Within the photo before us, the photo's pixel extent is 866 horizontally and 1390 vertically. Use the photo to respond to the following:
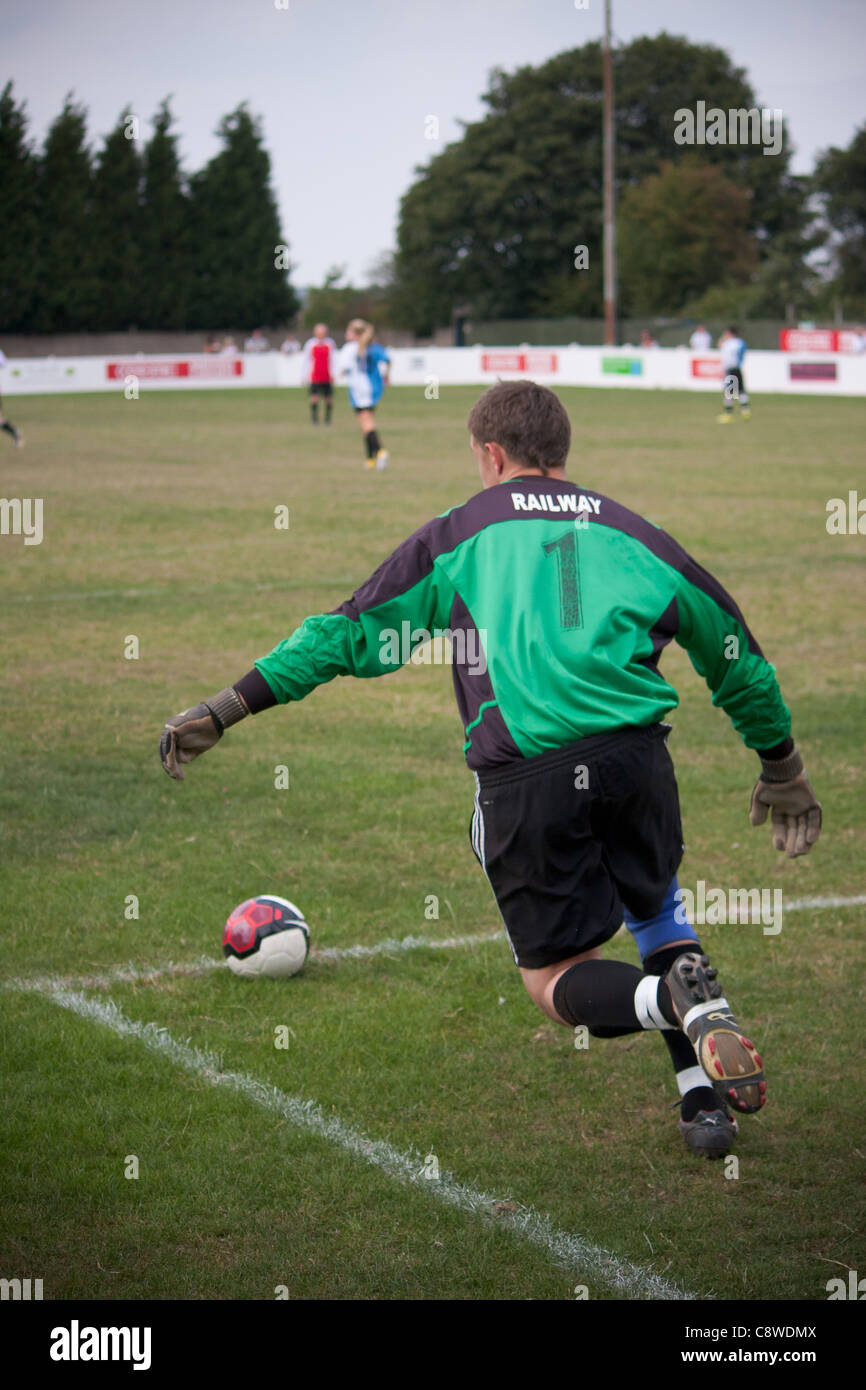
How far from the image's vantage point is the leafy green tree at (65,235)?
205 ft

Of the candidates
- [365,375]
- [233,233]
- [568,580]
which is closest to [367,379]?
[365,375]

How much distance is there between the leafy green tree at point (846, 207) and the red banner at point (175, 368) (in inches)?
1128

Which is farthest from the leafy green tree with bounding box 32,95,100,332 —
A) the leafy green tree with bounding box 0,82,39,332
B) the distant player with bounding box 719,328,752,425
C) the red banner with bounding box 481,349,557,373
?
the distant player with bounding box 719,328,752,425

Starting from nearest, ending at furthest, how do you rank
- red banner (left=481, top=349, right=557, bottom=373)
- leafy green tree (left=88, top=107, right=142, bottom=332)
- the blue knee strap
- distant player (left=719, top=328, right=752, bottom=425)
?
the blue knee strap → distant player (left=719, top=328, right=752, bottom=425) → red banner (left=481, top=349, right=557, bottom=373) → leafy green tree (left=88, top=107, right=142, bottom=332)

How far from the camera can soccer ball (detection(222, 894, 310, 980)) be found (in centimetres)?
515

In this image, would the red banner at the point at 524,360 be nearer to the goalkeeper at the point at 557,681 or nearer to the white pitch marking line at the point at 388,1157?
the white pitch marking line at the point at 388,1157

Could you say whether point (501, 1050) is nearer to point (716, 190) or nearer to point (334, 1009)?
point (334, 1009)

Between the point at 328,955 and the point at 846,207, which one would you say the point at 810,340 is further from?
the point at 328,955

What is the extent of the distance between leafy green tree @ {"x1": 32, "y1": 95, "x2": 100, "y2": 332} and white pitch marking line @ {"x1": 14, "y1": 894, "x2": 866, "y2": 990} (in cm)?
6290

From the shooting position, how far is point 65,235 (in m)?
64.8

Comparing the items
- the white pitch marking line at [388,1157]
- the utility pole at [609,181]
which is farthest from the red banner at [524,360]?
the white pitch marking line at [388,1157]

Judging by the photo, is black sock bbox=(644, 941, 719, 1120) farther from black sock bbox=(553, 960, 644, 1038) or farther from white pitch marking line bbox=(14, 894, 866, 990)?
white pitch marking line bbox=(14, 894, 866, 990)

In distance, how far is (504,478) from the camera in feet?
12.2
